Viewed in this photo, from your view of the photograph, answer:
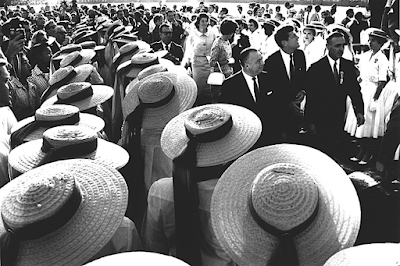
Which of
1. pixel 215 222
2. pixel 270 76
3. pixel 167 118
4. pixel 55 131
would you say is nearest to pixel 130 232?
pixel 215 222

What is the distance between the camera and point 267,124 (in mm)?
4500

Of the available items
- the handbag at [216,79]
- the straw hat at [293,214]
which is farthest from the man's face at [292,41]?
the straw hat at [293,214]

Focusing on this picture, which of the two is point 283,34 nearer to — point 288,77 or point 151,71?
point 288,77

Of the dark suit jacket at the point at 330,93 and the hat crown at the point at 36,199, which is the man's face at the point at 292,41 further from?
the hat crown at the point at 36,199

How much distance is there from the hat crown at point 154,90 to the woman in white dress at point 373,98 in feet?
11.9

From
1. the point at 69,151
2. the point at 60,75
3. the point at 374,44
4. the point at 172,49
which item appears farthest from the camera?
the point at 172,49

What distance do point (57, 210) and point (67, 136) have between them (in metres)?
0.74

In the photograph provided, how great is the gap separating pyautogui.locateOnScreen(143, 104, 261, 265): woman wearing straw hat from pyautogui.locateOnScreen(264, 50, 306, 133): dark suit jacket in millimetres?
2326

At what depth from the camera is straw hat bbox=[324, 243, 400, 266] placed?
4.44 ft

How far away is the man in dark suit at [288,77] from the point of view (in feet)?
15.9

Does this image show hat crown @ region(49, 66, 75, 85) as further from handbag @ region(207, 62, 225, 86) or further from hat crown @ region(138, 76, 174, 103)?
handbag @ region(207, 62, 225, 86)

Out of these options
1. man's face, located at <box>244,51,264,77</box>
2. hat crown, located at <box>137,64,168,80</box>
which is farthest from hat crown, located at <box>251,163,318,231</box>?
hat crown, located at <box>137,64,168,80</box>

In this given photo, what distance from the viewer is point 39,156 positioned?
2467mm

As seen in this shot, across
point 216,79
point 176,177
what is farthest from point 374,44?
point 176,177
